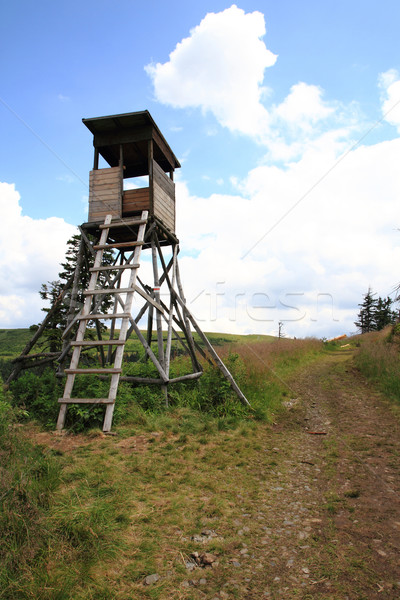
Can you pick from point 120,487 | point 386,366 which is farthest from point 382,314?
point 120,487

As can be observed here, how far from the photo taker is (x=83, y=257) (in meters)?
10.5

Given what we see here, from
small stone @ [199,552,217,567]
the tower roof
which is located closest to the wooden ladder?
the tower roof

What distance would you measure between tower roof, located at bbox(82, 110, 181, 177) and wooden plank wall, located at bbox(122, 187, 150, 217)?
5.63 ft

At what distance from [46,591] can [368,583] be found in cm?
283

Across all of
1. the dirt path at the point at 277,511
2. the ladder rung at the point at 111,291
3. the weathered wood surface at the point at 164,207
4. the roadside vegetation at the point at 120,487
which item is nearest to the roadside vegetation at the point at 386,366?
the dirt path at the point at 277,511

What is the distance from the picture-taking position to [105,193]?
33.4 feet

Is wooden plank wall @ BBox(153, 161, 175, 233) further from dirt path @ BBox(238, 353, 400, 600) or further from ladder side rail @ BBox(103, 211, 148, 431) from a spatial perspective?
dirt path @ BBox(238, 353, 400, 600)

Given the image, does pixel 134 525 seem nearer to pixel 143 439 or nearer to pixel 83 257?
pixel 143 439

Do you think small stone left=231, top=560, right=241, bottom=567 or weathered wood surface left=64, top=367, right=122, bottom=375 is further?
weathered wood surface left=64, top=367, right=122, bottom=375

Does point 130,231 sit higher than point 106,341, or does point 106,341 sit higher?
point 130,231

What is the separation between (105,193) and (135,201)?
40.1 inches

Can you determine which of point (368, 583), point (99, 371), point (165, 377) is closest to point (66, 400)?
point (99, 371)

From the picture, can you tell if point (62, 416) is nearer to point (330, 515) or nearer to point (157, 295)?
point (157, 295)

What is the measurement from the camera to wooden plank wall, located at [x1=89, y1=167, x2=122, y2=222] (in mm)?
10102
